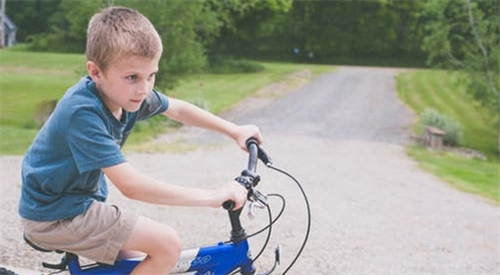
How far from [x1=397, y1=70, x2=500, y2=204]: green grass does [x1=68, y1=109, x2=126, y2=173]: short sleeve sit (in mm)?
7983

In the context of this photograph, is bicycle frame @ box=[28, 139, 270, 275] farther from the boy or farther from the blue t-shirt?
the blue t-shirt

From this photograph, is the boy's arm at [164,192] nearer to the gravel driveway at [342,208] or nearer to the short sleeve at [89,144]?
the short sleeve at [89,144]

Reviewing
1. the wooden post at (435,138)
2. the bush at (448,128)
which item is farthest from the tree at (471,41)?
the wooden post at (435,138)

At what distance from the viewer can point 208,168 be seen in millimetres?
10070

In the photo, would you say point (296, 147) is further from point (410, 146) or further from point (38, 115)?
point (38, 115)

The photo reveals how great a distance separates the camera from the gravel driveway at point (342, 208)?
5.52 metres

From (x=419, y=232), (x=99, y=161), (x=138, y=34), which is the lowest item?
(x=419, y=232)

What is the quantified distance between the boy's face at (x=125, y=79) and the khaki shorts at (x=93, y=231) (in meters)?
0.38

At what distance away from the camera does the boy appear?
228 cm

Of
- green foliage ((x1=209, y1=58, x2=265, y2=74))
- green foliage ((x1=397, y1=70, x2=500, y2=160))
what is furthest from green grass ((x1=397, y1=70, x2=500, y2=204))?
green foliage ((x1=209, y1=58, x2=265, y2=74))

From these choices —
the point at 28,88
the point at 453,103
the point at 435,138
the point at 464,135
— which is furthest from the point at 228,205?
the point at 453,103

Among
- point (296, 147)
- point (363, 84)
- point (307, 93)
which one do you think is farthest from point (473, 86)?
point (363, 84)

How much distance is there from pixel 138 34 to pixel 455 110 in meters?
22.5

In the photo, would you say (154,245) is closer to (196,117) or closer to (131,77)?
(131,77)
